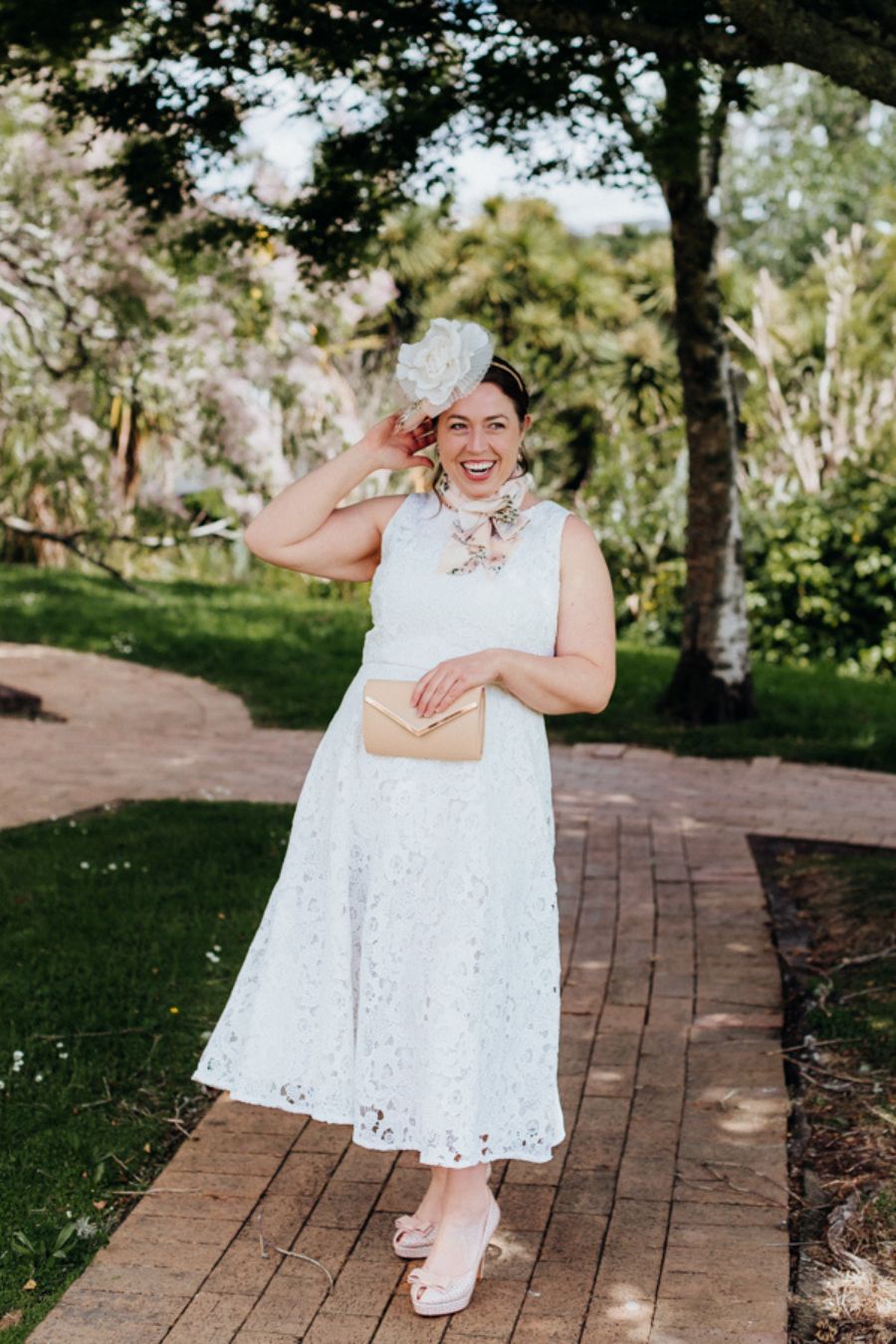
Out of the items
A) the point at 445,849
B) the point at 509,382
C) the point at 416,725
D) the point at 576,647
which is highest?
the point at 509,382

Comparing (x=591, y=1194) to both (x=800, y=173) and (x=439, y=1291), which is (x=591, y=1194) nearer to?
(x=439, y=1291)

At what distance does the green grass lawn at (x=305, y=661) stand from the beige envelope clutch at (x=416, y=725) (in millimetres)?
6021

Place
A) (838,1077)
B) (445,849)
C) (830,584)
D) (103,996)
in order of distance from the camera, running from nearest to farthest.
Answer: (445,849)
(838,1077)
(103,996)
(830,584)

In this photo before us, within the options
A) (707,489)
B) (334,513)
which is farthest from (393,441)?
(707,489)

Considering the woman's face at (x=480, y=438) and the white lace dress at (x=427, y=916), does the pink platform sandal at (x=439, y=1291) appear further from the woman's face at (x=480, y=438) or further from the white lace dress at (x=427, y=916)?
the woman's face at (x=480, y=438)

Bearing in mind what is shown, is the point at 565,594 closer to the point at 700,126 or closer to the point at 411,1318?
the point at 411,1318

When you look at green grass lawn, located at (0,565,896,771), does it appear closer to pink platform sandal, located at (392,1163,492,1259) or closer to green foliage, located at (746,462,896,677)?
green foliage, located at (746,462,896,677)

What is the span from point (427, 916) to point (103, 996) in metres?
2.12

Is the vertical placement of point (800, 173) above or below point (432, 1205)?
above

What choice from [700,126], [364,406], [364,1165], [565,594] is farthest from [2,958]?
[364,406]

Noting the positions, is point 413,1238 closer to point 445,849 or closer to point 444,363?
point 445,849

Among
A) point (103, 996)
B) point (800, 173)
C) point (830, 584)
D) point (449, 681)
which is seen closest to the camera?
point (449, 681)

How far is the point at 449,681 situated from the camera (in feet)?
9.96

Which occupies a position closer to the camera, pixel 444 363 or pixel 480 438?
pixel 444 363
